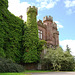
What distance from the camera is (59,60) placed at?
1606cm

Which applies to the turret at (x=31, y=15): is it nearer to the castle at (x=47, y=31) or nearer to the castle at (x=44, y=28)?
the castle at (x=44, y=28)

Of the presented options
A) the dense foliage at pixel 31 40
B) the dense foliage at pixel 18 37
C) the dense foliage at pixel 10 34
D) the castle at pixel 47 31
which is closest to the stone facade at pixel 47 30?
the castle at pixel 47 31

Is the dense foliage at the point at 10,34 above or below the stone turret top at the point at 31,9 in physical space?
below

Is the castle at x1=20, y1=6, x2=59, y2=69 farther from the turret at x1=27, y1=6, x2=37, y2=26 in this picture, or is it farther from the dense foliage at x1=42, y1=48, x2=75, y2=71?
the dense foliage at x1=42, y1=48, x2=75, y2=71

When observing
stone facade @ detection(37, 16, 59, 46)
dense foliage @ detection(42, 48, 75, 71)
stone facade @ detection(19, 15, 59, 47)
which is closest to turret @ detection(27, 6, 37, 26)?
stone facade @ detection(19, 15, 59, 47)

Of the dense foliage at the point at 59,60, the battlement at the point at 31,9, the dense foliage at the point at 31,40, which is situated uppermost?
the battlement at the point at 31,9

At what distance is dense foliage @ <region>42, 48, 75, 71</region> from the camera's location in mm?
16266

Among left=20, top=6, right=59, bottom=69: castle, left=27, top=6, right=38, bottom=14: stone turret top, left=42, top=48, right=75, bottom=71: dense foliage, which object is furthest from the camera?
left=27, top=6, right=38, bottom=14: stone turret top

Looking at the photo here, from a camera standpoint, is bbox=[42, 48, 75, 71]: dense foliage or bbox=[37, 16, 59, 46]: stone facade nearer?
bbox=[42, 48, 75, 71]: dense foliage

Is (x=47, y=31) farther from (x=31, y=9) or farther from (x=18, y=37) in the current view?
(x=18, y=37)

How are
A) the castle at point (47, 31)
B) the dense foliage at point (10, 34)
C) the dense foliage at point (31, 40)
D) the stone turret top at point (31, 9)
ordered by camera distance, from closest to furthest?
the dense foliage at point (10, 34) → the dense foliage at point (31, 40) → the stone turret top at point (31, 9) → the castle at point (47, 31)

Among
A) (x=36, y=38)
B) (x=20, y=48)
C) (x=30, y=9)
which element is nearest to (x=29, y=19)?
(x=30, y=9)

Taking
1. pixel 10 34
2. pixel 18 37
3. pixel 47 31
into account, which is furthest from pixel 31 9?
pixel 47 31

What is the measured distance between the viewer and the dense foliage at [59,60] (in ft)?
53.4
